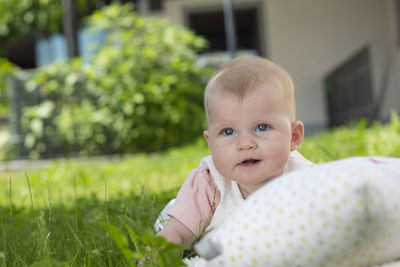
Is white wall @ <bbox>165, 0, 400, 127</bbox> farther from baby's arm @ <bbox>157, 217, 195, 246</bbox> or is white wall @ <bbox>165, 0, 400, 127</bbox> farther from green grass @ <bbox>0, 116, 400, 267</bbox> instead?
baby's arm @ <bbox>157, 217, 195, 246</bbox>

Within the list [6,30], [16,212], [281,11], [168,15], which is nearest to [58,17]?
[6,30]

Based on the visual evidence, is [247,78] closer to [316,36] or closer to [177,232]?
[177,232]

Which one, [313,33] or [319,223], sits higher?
[319,223]

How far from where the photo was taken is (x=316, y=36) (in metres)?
10.1

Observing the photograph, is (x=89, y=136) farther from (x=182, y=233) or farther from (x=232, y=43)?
(x=182, y=233)

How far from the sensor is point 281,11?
403 inches

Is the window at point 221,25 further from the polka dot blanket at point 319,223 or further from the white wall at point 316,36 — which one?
the polka dot blanket at point 319,223

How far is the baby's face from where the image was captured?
1.46 meters

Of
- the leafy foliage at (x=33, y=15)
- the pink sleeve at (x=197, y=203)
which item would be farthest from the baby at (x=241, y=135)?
the leafy foliage at (x=33, y=15)

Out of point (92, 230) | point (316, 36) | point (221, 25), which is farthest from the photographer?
point (221, 25)

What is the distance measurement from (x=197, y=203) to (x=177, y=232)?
0.13 meters

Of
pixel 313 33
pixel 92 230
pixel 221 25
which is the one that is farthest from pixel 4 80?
pixel 221 25

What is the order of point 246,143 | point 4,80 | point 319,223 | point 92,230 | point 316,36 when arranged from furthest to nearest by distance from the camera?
point 316,36
point 4,80
point 92,230
point 246,143
point 319,223

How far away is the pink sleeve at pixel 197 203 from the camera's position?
1540 millimetres
